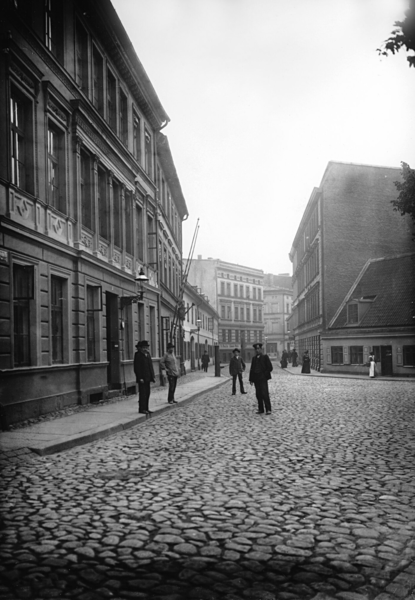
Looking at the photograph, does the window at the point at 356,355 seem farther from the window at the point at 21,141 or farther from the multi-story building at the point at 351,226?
the window at the point at 21,141

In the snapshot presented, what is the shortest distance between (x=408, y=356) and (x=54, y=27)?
2679cm

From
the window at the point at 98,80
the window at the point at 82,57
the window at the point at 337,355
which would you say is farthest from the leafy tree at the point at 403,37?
the window at the point at 337,355

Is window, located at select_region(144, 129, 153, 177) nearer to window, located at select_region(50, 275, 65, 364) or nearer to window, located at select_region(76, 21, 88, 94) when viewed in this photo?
window, located at select_region(76, 21, 88, 94)

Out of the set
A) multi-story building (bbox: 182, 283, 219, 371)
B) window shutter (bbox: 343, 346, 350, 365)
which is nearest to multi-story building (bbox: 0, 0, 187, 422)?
multi-story building (bbox: 182, 283, 219, 371)

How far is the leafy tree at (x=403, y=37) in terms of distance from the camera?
7.16 metres

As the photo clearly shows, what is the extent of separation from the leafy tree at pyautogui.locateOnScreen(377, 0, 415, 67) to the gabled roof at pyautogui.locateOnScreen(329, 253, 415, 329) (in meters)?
28.6

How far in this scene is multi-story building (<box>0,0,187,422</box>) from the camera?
12188 millimetres

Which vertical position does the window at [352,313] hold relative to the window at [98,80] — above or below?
below

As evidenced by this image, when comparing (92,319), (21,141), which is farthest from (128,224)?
(21,141)

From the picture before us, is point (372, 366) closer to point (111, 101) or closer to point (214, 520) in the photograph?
point (111, 101)

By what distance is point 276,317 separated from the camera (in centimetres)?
10950

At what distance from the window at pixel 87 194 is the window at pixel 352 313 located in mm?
25127

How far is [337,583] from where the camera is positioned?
385 cm

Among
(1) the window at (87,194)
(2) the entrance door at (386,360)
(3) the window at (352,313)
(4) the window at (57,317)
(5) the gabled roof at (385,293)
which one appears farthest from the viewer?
(3) the window at (352,313)
